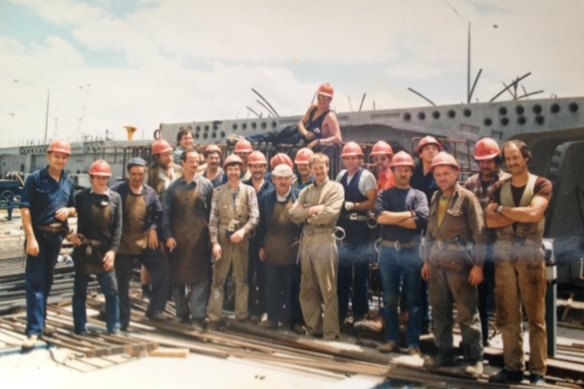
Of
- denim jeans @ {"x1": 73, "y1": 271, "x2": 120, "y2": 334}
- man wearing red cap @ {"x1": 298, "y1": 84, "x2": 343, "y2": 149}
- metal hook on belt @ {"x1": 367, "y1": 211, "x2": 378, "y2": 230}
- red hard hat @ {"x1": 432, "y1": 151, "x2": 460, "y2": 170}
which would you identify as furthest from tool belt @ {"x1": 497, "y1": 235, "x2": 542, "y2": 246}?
denim jeans @ {"x1": 73, "y1": 271, "x2": 120, "y2": 334}

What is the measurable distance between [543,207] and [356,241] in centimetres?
224

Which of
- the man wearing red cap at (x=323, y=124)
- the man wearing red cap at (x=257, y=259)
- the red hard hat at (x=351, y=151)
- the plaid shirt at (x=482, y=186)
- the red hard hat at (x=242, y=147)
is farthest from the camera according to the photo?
the red hard hat at (x=242, y=147)

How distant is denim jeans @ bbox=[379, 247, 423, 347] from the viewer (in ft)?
16.0

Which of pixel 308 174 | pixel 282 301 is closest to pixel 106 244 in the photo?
pixel 282 301

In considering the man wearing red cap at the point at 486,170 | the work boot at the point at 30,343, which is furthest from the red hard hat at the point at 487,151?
the work boot at the point at 30,343

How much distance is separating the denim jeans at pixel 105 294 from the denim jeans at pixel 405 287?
119 inches

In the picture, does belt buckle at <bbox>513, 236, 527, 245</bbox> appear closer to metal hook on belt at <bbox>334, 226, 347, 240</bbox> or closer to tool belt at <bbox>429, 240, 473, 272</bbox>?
tool belt at <bbox>429, 240, 473, 272</bbox>

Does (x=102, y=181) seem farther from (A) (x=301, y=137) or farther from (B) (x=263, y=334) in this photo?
(A) (x=301, y=137)

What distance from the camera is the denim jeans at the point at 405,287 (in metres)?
4.86

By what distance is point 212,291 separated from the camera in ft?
20.0

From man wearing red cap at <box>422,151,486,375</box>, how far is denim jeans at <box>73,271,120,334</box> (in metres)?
3.44

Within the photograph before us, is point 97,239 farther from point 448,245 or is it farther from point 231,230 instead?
point 448,245

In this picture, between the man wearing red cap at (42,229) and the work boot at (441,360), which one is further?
the man wearing red cap at (42,229)

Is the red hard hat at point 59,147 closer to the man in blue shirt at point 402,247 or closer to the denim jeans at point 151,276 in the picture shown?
the denim jeans at point 151,276
